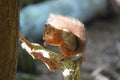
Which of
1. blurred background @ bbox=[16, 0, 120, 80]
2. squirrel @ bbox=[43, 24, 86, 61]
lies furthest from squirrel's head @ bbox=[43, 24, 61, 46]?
blurred background @ bbox=[16, 0, 120, 80]

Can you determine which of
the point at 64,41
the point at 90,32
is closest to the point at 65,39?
the point at 64,41

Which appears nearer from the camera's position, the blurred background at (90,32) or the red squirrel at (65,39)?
the red squirrel at (65,39)

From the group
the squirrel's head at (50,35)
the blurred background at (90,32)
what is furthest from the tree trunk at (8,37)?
the blurred background at (90,32)

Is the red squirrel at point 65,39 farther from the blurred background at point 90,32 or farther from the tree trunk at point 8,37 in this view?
the blurred background at point 90,32

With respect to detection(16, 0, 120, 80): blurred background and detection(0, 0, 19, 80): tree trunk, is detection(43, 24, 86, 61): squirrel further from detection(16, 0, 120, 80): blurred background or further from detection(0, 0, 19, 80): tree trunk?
detection(16, 0, 120, 80): blurred background

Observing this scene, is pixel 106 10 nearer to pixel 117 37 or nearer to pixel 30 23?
pixel 117 37
